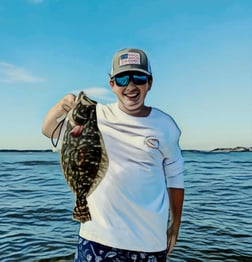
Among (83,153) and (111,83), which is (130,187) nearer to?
(83,153)

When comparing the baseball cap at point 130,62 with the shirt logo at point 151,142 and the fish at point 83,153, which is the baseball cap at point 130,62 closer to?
the fish at point 83,153

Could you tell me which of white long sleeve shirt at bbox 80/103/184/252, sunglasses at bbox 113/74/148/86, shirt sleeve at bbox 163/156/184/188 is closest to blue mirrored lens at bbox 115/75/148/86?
sunglasses at bbox 113/74/148/86

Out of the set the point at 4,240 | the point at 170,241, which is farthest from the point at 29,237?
the point at 170,241

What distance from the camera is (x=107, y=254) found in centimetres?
292

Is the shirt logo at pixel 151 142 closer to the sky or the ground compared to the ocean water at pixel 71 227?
closer to the sky

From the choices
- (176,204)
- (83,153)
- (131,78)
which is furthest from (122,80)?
(176,204)

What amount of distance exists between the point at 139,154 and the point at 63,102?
620 millimetres

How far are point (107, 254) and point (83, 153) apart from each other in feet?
2.36

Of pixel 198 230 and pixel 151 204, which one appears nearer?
pixel 151 204

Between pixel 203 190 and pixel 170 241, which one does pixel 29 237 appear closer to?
pixel 170 241

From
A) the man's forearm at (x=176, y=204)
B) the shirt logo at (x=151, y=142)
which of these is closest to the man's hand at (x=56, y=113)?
the shirt logo at (x=151, y=142)

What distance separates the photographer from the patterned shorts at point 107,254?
293cm

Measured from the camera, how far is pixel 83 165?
2809mm

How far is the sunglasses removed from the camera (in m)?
2.94
